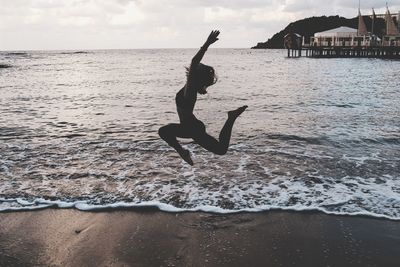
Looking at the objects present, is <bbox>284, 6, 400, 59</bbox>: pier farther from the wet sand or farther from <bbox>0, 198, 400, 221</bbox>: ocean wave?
the wet sand

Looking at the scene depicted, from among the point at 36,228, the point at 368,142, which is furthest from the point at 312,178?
the point at 36,228

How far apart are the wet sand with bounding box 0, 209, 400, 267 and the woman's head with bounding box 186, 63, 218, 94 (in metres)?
2.16

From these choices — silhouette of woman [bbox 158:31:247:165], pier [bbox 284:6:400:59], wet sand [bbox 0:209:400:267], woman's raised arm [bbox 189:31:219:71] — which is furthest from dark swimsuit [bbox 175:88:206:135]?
pier [bbox 284:6:400:59]

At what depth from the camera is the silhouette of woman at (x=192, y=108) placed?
14.6 feet

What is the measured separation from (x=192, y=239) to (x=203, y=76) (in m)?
2.32

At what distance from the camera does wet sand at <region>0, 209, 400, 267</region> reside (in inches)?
188

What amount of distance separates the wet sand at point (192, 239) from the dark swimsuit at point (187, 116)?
5.28 ft

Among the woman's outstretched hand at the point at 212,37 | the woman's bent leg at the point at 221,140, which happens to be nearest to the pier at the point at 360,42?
the woman's bent leg at the point at 221,140

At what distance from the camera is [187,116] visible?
15.8ft

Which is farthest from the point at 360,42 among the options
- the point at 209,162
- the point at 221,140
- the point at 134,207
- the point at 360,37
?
the point at 221,140

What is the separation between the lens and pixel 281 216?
6.20m

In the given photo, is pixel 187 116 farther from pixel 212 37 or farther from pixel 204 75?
pixel 212 37

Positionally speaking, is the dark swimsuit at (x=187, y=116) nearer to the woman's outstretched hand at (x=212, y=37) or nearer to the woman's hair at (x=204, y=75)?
the woman's hair at (x=204, y=75)

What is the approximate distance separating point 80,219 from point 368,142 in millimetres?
9388
